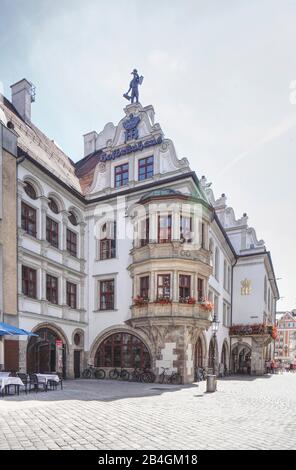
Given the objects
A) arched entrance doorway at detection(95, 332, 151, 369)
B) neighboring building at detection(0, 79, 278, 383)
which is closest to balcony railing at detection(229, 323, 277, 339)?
neighboring building at detection(0, 79, 278, 383)

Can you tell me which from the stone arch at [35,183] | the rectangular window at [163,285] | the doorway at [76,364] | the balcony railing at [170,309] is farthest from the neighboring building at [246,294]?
the stone arch at [35,183]

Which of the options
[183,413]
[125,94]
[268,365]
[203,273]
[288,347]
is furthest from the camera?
[288,347]

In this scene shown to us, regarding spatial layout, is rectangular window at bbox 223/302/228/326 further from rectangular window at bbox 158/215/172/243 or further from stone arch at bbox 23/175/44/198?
stone arch at bbox 23/175/44/198

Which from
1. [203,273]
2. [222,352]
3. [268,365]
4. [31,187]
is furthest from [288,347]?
[31,187]

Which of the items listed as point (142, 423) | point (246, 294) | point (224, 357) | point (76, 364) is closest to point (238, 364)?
point (224, 357)

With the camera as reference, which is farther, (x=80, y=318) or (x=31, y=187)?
(x=80, y=318)

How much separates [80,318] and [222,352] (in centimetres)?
1449

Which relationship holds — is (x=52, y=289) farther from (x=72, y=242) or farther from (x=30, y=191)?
(x=30, y=191)

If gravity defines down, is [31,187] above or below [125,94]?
below

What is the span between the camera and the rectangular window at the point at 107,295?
962 inches

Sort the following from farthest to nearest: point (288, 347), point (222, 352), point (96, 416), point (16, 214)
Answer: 1. point (288, 347)
2. point (222, 352)
3. point (16, 214)
4. point (96, 416)

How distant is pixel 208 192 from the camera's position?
115 ft

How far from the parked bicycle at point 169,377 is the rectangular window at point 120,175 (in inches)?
485

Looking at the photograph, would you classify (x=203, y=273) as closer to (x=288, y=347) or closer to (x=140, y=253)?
(x=140, y=253)
